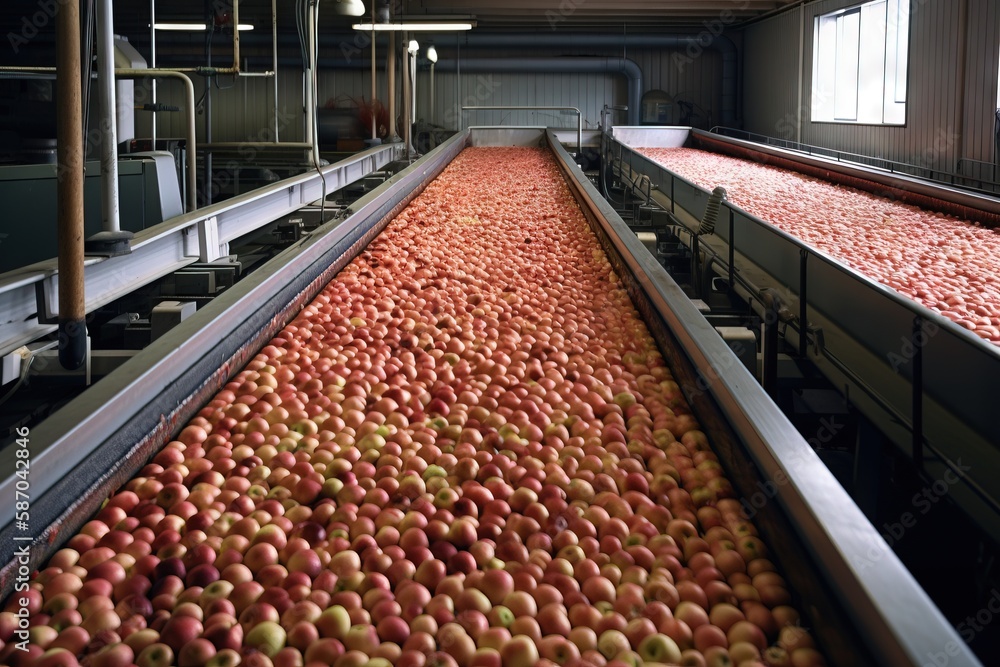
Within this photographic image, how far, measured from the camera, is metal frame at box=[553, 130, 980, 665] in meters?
0.84

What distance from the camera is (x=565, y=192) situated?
5391 mm

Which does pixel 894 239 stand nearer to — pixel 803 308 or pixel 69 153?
pixel 803 308

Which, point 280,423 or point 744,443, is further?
point 280,423

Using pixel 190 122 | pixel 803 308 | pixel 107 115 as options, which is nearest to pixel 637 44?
pixel 190 122

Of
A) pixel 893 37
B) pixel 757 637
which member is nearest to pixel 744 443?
pixel 757 637

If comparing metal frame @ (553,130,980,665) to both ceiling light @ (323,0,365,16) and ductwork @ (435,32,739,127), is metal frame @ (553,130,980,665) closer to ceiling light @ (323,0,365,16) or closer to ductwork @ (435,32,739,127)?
ceiling light @ (323,0,365,16)

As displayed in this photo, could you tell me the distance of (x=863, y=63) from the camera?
11.0m

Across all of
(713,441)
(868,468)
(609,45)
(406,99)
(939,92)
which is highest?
(609,45)

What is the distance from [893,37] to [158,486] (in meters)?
11.0

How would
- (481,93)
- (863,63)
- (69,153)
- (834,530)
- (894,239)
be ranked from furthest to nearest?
(481,93) < (863,63) < (894,239) < (69,153) < (834,530)

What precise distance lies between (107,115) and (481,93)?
14515 mm

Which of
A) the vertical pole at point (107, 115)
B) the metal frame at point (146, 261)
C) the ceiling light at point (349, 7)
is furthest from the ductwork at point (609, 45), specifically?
the vertical pole at point (107, 115)

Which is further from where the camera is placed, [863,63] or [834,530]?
[863,63]

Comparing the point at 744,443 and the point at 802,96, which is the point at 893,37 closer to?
the point at 802,96
